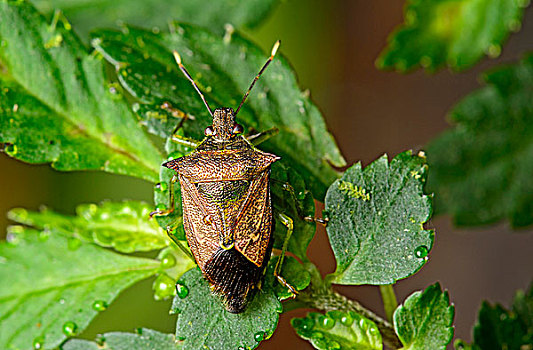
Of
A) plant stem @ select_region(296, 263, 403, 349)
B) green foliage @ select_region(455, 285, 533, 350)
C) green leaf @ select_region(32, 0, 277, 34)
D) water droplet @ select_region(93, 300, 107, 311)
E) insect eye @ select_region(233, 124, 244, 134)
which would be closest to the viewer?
plant stem @ select_region(296, 263, 403, 349)

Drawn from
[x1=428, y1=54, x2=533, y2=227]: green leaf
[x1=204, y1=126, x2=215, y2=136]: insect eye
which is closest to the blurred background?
[x1=428, y1=54, x2=533, y2=227]: green leaf

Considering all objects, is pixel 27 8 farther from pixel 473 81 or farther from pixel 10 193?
pixel 473 81

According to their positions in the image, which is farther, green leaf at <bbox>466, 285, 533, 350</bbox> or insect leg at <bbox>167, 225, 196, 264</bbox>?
green leaf at <bbox>466, 285, 533, 350</bbox>

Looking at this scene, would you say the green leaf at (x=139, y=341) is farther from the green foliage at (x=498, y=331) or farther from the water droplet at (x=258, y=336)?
the green foliage at (x=498, y=331)

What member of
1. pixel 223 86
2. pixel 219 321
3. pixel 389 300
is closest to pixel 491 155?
pixel 389 300

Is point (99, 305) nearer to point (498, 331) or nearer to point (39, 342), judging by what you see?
point (39, 342)

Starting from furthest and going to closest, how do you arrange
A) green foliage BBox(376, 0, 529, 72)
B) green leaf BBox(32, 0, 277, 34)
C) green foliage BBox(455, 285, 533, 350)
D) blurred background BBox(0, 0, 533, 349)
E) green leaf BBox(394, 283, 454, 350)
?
blurred background BBox(0, 0, 533, 349)
green leaf BBox(32, 0, 277, 34)
green foliage BBox(376, 0, 529, 72)
green foliage BBox(455, 285, 533, 350)
green leaf BBox(394, 283, 454, 350)

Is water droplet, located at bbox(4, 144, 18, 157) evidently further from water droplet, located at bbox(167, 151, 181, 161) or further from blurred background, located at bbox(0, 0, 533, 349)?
blurred background, located at bbox(0, 0, 533, 349)
